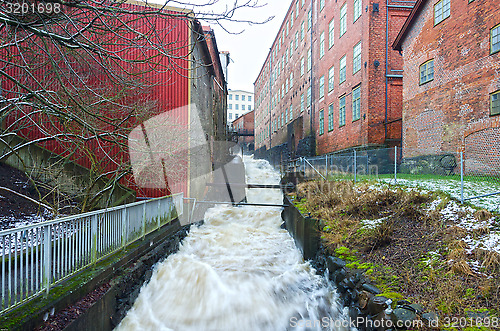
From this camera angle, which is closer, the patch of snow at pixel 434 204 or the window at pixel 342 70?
the patch of snow at pixel 434 204

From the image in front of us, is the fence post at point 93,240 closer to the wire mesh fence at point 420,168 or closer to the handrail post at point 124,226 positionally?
the handrail post at point 124,226

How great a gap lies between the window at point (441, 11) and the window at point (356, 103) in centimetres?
476

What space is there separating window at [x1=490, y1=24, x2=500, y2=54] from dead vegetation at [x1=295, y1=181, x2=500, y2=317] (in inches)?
265

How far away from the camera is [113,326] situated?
4.39 m

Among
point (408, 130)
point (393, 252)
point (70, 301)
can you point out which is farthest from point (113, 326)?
point (408, 130)

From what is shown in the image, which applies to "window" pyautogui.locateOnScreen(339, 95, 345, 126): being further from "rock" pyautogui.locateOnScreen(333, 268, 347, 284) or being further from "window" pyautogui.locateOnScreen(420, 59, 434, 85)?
"rock" pyautogui.locateOnScreen(333, 268, 347, 284)

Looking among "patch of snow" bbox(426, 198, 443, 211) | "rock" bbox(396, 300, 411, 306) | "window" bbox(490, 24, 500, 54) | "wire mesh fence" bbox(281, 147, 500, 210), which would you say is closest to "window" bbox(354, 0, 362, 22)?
"window" bbox(490, 24, 500, 54)

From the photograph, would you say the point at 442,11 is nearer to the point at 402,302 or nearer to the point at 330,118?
the point at 330,118

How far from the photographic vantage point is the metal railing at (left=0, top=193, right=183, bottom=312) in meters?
3.10

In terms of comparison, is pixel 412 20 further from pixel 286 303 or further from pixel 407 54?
pixel 286 303

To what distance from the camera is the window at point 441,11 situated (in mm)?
11799

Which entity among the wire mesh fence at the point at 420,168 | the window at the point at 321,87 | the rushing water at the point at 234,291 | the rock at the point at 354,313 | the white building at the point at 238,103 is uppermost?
the white building at the point at 238,103

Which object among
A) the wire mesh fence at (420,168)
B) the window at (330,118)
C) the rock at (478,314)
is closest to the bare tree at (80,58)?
the rock at (478,314)

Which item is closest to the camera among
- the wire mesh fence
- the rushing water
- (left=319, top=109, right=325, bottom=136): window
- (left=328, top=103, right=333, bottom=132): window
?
the rushing water
